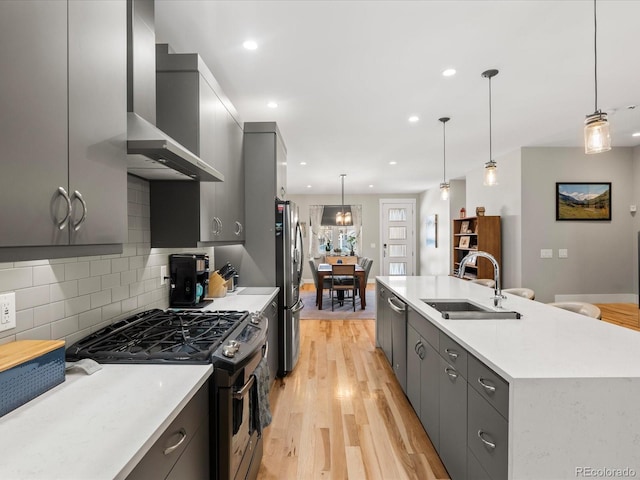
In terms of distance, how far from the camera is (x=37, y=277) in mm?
1217

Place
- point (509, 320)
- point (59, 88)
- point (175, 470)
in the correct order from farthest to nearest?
point (509, 320), point (175, 470), point (59, 88)

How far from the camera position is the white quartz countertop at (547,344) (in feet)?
3.72

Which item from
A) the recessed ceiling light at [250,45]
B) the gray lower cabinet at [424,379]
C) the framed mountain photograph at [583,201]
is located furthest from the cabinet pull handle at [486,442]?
the framed mountain photograph at [583,201]

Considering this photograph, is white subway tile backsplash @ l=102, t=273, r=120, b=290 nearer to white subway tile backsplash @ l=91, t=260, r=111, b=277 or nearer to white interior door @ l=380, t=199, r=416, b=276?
white subway tile backsplash @ l=91, t=260, r=111, b=277

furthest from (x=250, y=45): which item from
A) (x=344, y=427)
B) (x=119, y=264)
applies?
(x=344, y=427)

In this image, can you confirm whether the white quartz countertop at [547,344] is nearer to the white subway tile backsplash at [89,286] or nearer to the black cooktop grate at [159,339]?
the black cooktop grate at [159,339]

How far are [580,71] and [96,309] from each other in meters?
3.84

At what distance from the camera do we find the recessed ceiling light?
2254 mm

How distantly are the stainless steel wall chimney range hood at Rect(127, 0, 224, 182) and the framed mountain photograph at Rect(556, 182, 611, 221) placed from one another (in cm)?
561

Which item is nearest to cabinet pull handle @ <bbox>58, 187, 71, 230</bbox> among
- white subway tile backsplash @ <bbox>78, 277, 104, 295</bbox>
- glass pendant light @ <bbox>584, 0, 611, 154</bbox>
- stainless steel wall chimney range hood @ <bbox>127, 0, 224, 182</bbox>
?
stainless steel wall chimney range hood @ <bbox>127, 0, 224, 182</bbox>

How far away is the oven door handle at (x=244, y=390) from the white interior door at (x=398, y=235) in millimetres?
8584

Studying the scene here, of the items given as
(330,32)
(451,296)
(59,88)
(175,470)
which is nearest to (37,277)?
(59,88)

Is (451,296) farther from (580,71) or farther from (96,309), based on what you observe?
(96,309)

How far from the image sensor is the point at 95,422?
843 mm
